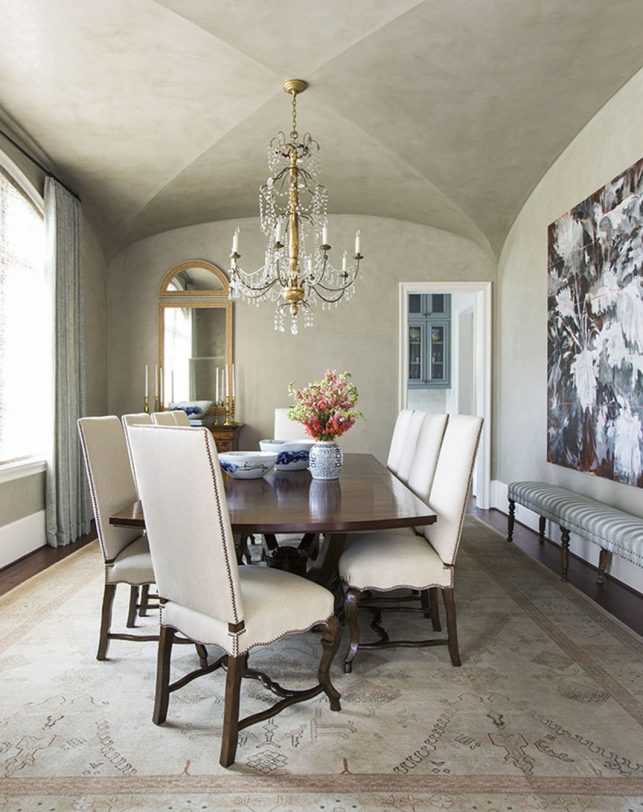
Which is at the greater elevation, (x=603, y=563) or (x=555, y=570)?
(x=603, y=563)

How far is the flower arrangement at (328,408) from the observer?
114 inches

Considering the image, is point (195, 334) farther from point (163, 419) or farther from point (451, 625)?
point (451, 625)

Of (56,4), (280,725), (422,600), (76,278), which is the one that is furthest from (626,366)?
(76,278)

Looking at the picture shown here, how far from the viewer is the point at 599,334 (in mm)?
3881

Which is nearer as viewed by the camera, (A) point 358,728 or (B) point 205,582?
(B) point 205,582

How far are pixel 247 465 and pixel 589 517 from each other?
1897 millimetres

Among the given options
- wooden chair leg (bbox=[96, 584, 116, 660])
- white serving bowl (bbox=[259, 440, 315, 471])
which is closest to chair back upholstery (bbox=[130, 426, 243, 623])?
wooden chair leg (bbox=[96, 584, 116, 660])

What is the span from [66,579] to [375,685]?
2190mm

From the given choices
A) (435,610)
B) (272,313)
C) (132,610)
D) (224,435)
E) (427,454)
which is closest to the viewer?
(435,610)

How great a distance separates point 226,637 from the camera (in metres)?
1.81

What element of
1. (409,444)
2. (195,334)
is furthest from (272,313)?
(409,444)

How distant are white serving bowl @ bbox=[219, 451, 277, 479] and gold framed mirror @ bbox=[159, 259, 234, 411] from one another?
3106 millimetres

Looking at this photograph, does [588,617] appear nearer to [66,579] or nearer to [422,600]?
[422,600]

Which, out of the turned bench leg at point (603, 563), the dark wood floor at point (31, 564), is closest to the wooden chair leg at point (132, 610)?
the dark wood floor at point (31, 564)
